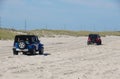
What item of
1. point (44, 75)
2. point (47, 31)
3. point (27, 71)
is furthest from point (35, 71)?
point (47, 31)

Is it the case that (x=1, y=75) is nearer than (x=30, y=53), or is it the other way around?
(x=1, y=75)

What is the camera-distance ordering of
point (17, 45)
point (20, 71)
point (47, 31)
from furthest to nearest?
point (47, 31)
point (17, 45)
point (20, 71)

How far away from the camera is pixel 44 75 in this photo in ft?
57.7

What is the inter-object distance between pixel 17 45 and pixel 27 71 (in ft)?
44.3

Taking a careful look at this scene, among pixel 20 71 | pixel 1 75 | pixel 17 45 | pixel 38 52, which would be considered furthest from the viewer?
pixel 38 52

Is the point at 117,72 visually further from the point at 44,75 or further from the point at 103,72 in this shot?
the point at 44,75

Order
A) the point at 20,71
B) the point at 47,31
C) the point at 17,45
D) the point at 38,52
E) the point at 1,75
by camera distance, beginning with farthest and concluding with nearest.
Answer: the point at 47,31, the point at 38,52, the point at 17,45, the point at 20,71, the point at 1,75

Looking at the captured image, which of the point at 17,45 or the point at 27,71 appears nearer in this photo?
the point at 27,71

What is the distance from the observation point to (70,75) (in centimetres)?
1794

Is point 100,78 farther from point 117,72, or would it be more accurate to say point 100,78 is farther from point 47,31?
point 47,31

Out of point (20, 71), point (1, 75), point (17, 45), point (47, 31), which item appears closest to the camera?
point (1, 75)

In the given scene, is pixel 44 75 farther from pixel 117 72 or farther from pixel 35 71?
pixel 117 72

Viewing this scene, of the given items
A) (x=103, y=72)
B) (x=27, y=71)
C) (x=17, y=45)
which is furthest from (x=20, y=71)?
(x=17, y=45)

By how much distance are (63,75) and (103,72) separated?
8.09 ft
